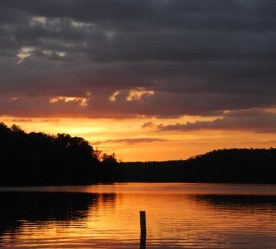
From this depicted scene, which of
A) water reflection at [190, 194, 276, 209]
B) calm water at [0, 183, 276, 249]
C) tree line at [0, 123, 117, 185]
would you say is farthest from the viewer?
tree line at [0, 123, 117, 185]

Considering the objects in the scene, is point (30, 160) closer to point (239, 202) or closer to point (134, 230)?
point (239, 202)

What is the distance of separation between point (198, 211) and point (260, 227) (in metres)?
17.7

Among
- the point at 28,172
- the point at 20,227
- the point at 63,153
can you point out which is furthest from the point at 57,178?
the point at 20,227

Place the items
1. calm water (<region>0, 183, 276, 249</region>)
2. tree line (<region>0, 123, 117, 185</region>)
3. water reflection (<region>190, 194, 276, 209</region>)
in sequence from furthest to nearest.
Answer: tree line (<region>0, 123, 117, 185</region>) < water reflection (<region>190, 194, 276, 209</region>) < calm water (<region>0, 183, 276, 249</region>)

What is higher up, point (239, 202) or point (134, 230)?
point (239, 202)

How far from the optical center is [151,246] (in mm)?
36844

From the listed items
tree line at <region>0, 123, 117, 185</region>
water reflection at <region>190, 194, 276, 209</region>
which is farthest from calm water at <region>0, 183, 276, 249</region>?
tree line at <region>0, 123, 117, 185</region>

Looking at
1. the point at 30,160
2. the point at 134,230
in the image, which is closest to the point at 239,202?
the point at 134,230

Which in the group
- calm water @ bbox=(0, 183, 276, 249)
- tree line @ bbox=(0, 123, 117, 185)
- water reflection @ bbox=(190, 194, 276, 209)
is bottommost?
calm water @ bbox=(0, 183, 276, 249)

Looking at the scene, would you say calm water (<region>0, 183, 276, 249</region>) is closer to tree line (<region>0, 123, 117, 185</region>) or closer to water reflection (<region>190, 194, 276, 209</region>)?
water reflection (<region>190, 194, 276, 209</region>)

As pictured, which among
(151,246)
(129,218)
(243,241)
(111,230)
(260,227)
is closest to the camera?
(151,246)

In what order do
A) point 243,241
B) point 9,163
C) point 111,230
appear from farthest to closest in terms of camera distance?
point 9,163
point 111,230
point 243,241

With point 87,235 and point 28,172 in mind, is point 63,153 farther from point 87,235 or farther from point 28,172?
point 87,235

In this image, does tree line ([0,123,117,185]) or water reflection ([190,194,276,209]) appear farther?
tree line ([0,123,117,185])
